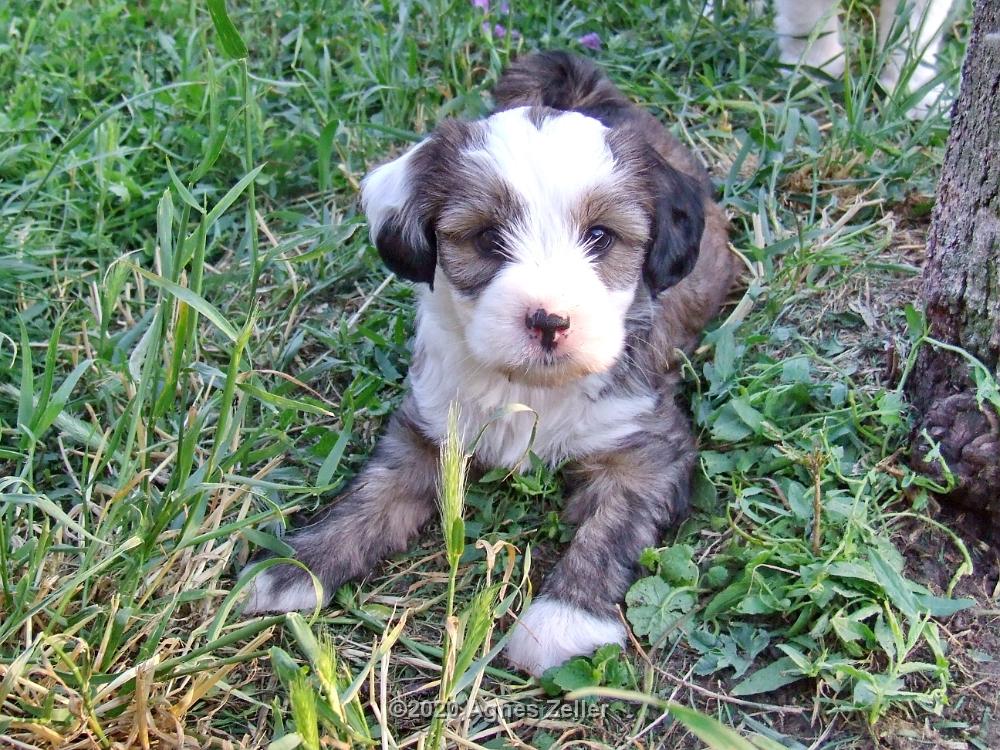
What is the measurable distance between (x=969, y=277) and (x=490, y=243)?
1.20m

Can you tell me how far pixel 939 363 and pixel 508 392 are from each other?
116 cm

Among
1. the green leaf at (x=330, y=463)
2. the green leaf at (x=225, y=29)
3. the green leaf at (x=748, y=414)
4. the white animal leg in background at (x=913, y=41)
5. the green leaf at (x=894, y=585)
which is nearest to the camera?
the green leaf at (x=225, y=29)

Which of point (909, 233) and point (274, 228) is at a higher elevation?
point (909, 233)

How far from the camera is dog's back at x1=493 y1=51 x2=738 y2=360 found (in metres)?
3.32

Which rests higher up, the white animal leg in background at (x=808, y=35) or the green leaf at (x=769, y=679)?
the white animal leg in background at (x=808, y=35)

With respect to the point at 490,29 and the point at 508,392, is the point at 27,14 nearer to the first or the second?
the point at 490,29

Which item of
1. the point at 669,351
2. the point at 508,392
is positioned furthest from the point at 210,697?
the point at 669,351

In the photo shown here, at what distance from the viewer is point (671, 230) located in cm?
278

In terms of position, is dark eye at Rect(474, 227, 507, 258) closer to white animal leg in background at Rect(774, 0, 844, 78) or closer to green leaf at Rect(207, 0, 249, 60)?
green leaf at Rect(207, 0, 249, 60)

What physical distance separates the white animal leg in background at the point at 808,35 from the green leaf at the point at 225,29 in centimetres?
259

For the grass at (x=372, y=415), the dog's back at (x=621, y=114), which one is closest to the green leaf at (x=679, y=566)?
the grass at (x=372, y=415)

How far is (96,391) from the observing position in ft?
10.4

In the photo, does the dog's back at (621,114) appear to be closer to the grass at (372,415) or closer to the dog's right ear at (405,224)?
the grass at (372,415)

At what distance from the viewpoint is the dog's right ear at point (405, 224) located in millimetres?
2736
